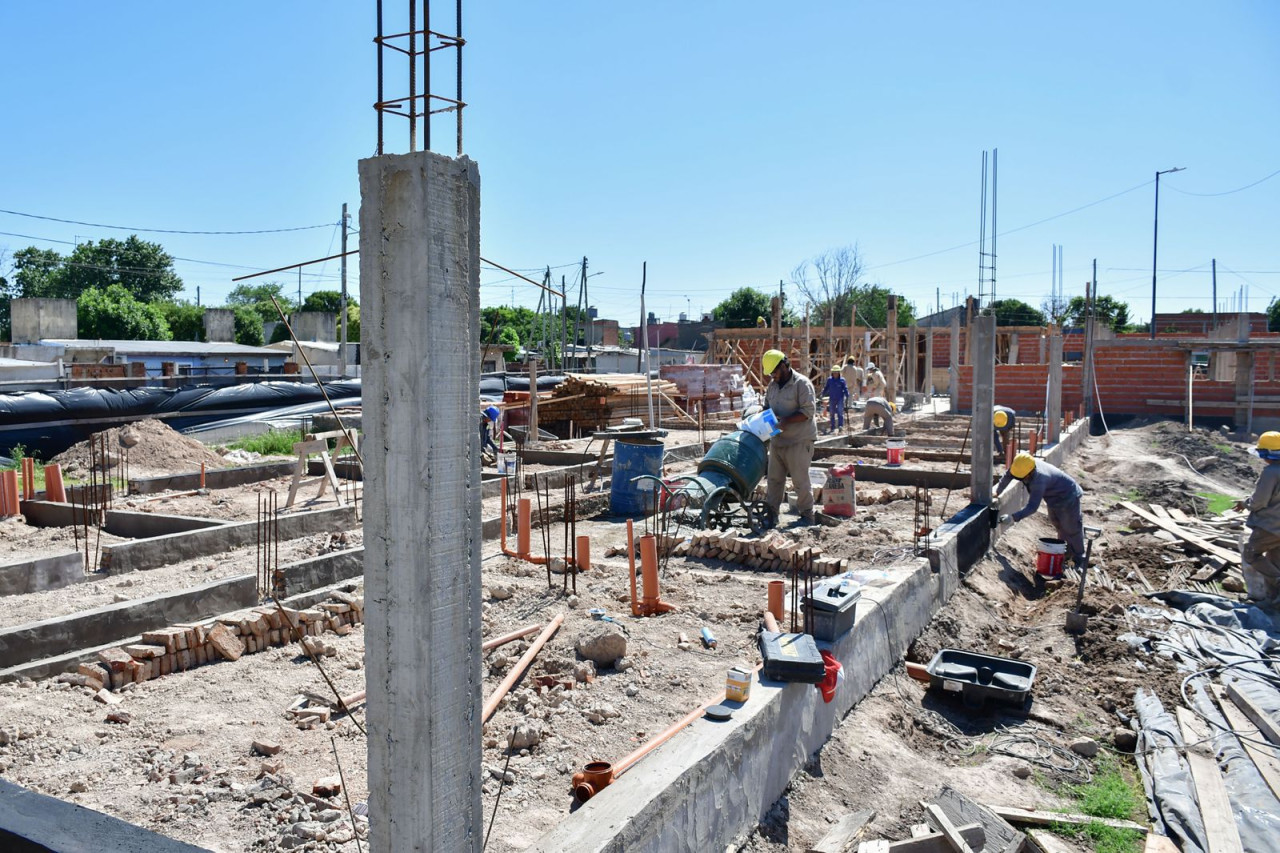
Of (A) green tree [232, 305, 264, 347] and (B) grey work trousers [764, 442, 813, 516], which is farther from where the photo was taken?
(A) green tree [232, 305, 264, 347]

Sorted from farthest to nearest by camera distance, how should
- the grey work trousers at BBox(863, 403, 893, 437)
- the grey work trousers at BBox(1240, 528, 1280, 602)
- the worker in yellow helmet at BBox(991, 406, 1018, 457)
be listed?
the grey work trousers at BBox(863, 403, 893, 437)
the worker in yellow helmet at BBox(991, 406, 1018, 457)
the grey work trousers at BBox(1240, 528, 1280, 602)

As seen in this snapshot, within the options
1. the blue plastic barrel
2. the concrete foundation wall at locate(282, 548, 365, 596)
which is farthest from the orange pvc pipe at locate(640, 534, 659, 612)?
the blue plastic barrel

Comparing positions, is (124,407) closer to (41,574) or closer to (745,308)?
(41,574)

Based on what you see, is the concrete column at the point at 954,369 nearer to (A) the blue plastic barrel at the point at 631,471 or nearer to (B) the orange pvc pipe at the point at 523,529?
(A) the blue plastic barrel at the point at 631,471

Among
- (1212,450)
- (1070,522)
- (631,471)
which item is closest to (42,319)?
(631,471)

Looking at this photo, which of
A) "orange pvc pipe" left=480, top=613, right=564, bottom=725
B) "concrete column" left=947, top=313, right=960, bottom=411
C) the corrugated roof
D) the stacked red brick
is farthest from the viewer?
the corrugated roof

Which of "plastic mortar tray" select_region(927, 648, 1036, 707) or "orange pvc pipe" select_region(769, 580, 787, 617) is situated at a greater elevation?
"orange pvc pipe" select_region(769, 580, 787, 617)

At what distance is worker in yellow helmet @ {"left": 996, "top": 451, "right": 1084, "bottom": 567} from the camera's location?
8.80 meters

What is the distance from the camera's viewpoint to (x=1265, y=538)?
816 cm

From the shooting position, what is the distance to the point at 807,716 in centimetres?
485

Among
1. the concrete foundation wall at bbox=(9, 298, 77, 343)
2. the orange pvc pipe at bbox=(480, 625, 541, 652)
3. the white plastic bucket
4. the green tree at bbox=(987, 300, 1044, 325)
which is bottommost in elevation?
the orange pvc pipe at bbox=(480, 625, 541, 652)

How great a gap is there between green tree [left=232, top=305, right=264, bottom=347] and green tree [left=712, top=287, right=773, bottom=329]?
26.5m

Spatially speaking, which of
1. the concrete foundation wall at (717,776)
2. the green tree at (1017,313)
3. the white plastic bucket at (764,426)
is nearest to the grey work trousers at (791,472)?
the white plastic bucket at (764,426)

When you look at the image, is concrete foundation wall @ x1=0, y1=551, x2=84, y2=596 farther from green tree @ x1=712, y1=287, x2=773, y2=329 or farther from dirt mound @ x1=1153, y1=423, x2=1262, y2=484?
green tree @ x1=712, y1=287, x2=773, y2=329
